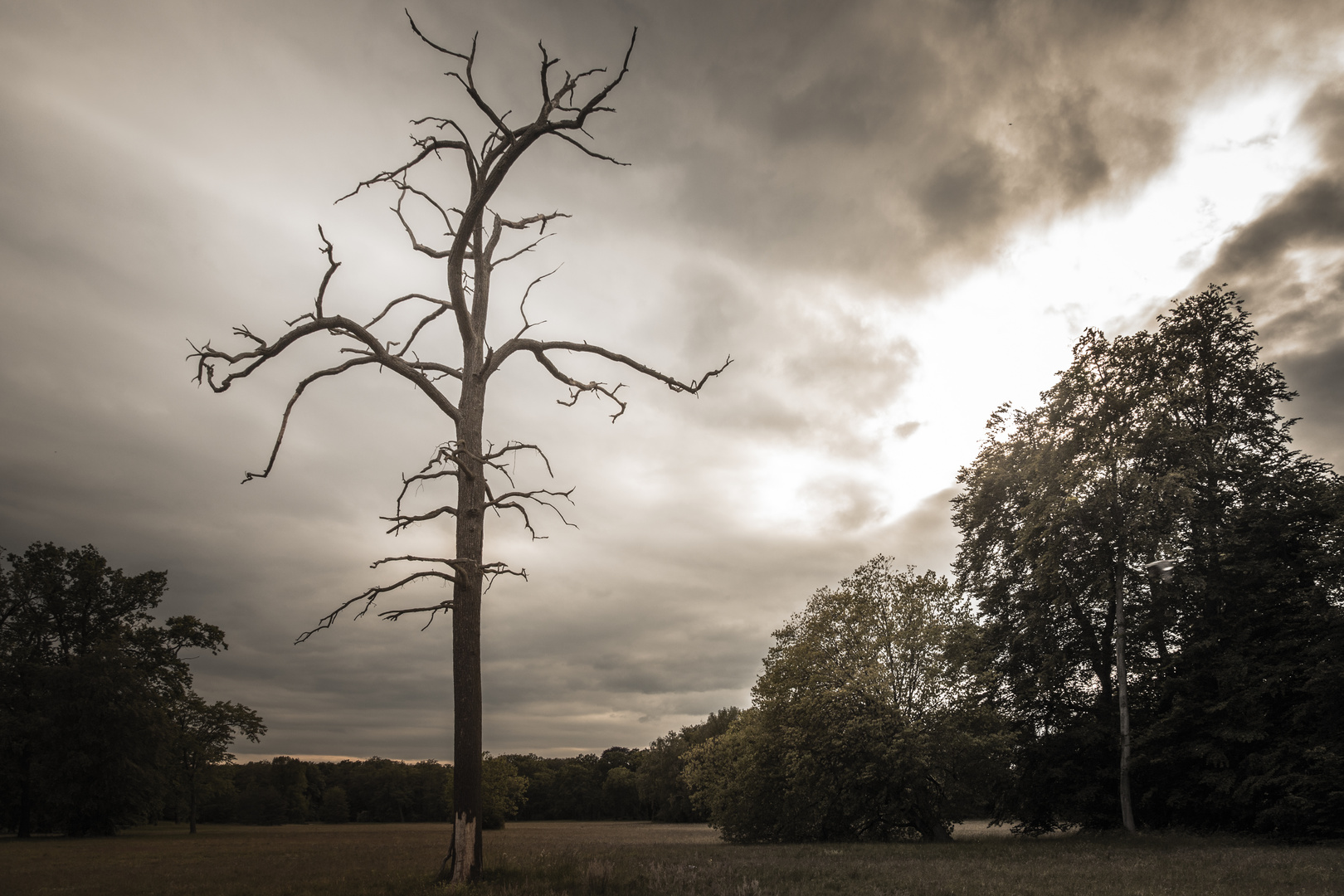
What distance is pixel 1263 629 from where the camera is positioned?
76.2 feet

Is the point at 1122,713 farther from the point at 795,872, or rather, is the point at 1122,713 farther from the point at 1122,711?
the point at 795,872

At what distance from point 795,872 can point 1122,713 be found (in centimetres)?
1730

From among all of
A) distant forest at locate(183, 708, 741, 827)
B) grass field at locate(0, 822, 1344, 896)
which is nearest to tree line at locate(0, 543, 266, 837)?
grass field at locate(0, 822, 1344, 896)

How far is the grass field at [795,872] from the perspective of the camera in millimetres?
10680

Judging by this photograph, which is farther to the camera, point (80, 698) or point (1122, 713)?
point (80, 698)

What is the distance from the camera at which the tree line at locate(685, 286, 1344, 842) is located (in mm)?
22562

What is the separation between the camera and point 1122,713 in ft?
80.4

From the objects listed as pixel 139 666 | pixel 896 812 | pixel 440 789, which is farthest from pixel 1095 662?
pixel 440 789

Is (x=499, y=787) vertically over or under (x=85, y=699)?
under

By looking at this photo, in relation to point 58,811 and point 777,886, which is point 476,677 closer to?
point 777,886

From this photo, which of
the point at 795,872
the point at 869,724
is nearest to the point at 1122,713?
the point at 869,724

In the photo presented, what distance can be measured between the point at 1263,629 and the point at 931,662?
11.2m

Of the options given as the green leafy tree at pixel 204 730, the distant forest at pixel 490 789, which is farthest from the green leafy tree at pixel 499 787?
the green leafy tree at pixel 204 730

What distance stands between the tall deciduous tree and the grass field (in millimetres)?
2892
